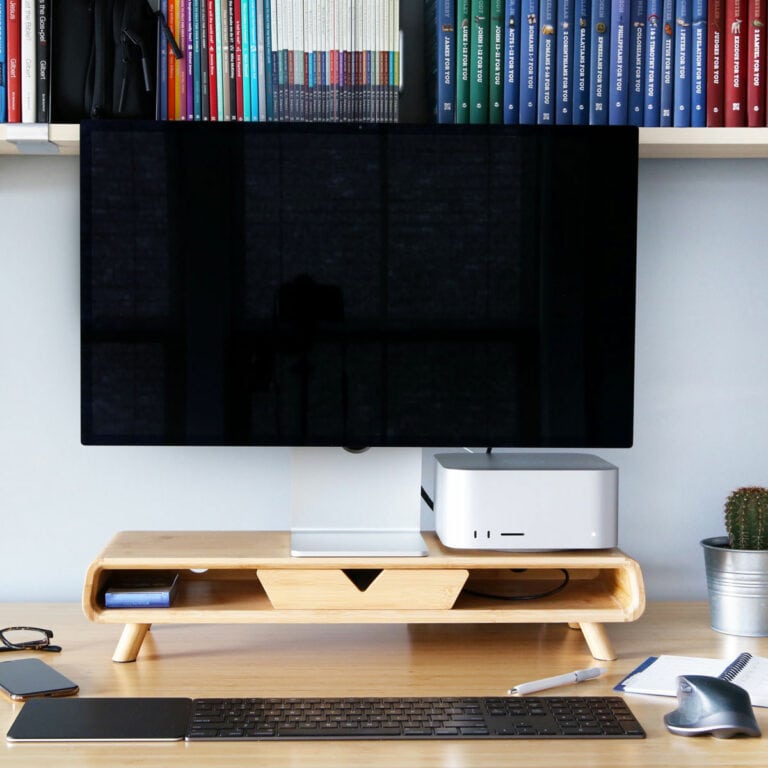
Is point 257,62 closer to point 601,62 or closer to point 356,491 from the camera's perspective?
point 601,62

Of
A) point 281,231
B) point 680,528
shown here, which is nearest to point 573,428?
point 680,528

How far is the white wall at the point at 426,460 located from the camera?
1.73 meters

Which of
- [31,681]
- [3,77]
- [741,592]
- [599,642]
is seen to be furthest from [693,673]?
[3,77]

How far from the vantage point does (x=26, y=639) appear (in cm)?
151

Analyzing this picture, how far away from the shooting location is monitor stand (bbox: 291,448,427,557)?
59.7 inches

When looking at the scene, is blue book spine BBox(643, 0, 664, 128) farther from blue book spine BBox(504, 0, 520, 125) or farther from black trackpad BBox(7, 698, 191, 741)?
black trackpad BBox(7, 698, 191, 741)

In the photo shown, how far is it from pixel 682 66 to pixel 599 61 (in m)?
0.13

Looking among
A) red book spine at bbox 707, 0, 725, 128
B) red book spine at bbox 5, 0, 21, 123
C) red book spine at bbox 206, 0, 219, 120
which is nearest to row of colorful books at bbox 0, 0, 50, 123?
red book spine at bbox 5, 0, 21, 123

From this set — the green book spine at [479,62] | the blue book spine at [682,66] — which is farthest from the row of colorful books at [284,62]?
the blue book spine at [682,66]

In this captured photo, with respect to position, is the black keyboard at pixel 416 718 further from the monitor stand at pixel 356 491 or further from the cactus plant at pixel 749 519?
the cactus plant at pixel 749 519

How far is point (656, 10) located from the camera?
5.23ft

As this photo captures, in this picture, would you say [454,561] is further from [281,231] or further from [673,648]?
[281,231]

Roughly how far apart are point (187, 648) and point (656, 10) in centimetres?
119

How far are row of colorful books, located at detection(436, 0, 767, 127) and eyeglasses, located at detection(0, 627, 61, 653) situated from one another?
3.15ft
